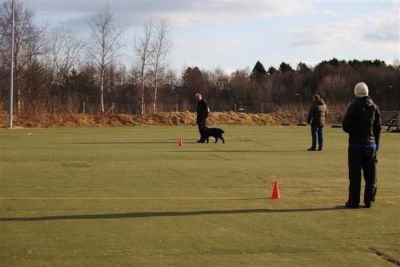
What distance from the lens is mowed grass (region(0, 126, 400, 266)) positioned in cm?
634

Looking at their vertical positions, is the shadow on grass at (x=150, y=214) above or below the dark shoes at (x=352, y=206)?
below

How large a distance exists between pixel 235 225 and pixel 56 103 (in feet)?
142

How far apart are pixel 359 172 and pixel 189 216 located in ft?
9.78

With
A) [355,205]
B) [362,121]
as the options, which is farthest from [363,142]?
[355,205]

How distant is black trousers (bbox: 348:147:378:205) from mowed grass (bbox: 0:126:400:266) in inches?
9.9

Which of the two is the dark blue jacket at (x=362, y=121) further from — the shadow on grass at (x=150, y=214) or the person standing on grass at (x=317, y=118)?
the person standing on grass at (x=317, y=118)

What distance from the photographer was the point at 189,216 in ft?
28.1

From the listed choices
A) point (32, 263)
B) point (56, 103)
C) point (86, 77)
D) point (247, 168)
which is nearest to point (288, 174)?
point (247, 168)

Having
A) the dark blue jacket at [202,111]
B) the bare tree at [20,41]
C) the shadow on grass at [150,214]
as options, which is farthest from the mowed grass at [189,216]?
the bare tree at [20,41]

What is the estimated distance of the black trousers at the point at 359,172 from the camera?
369 inches

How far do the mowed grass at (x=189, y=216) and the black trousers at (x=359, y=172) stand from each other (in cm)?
25

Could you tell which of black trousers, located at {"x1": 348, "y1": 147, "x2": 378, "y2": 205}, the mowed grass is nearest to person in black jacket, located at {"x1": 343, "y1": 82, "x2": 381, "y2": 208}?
black trousers, located at {"x1": 348, "y1": 147, "x2": 378, "y2": 205}

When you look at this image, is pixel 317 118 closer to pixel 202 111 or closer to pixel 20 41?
pixel 202 111

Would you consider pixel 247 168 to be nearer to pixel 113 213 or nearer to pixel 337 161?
pixel 337 161
